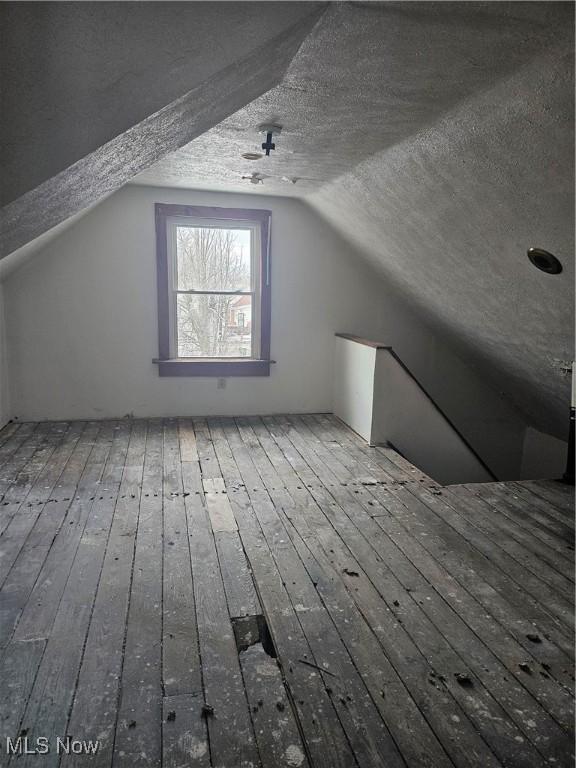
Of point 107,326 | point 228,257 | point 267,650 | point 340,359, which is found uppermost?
point 228,257

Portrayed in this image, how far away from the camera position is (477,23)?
4.96 ft

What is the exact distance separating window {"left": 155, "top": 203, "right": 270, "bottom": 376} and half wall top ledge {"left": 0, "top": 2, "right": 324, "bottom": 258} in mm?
3045

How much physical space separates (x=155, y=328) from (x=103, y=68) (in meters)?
3.40

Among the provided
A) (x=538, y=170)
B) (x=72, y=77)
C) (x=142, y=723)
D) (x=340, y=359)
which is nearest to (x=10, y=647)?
(x=142, y=723)

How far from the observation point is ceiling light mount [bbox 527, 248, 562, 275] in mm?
2432

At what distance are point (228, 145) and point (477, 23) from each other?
5.99ft

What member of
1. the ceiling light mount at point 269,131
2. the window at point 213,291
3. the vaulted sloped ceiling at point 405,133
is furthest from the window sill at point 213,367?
the ceiling light mount at point 269,131

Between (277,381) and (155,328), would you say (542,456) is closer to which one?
(277,381)

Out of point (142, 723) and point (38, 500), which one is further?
point (38, 500)

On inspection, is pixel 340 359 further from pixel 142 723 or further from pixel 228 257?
pixel 142 723

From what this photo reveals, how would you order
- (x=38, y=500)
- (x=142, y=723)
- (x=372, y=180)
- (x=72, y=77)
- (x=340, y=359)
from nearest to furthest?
(x=72, y=77) < (x=142, y=723) < (x=38, y=500) < (x=372, y=180) < (x=340, y=359)

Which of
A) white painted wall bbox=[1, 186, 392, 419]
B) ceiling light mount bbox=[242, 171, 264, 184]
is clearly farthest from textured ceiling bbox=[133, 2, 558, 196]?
white painted wall bbox=[1, 186, 392, 419]

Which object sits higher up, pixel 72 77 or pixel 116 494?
pixel 72 77

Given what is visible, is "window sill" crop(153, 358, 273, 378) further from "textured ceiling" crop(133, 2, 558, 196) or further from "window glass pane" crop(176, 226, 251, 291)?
"textured ceiling" crop(133, 2, 558, 196)
